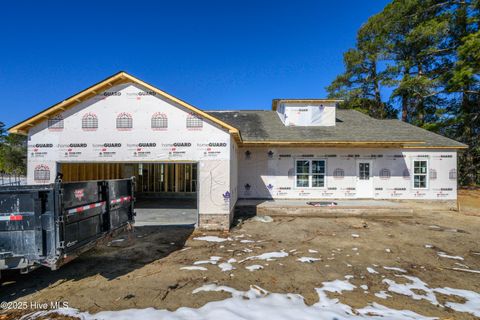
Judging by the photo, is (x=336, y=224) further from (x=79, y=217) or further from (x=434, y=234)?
(x=79, y=217)

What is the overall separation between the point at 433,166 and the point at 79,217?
1663 centimetres

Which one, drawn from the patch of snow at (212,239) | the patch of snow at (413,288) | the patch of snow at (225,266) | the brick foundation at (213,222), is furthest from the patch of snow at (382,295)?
the brick foundation at (213,222)

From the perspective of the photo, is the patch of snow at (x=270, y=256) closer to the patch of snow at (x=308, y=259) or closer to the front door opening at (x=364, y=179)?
the patch of snow at (x=308, y=259)

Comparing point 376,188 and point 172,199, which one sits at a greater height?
point 376,188

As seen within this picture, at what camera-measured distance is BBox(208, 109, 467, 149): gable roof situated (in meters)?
11.9

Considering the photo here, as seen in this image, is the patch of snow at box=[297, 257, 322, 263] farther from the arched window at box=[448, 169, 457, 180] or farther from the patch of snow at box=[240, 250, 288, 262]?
the arched window at box=[448, 169, 457, 180]

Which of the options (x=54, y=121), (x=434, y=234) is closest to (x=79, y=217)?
(x=54, y=121)

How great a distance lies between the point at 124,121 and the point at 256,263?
662 centimetres

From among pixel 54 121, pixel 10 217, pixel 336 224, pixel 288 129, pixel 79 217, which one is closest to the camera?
pixel 10 217

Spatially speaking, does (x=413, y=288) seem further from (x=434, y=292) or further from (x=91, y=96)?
(x=91, y=96)

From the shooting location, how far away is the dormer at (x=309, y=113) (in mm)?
14383

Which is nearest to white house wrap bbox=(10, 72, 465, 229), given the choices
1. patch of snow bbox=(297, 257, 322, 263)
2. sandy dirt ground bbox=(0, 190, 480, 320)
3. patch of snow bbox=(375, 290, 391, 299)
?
sandy dirt ground bbox=(0, 190, 480, 320)

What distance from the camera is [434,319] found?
11.7ft

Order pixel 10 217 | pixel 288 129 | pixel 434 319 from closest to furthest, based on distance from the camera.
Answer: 1. pixel 434 319
2. pixel 10 217
3. pixel 288 129
